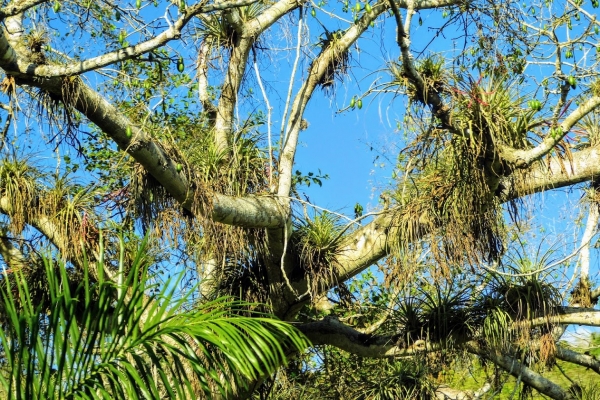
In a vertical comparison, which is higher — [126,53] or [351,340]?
[126,53]

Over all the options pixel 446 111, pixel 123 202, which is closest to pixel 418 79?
pixel 446 111

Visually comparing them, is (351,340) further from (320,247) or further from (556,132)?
(556,132)

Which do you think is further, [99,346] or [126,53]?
[126,53]

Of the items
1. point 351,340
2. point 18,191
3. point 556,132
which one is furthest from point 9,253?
point 556,132

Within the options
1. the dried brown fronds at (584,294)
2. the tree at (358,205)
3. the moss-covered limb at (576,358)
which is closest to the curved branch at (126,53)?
the tree at (358,205)

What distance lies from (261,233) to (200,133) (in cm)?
115

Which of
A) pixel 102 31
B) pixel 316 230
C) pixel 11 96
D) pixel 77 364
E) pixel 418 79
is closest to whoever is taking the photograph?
pixel 77 364

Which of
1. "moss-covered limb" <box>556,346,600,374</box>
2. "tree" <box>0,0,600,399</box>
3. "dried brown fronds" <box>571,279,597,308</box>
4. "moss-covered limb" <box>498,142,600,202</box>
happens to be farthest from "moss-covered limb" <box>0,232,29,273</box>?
"dried brown fronds" <box>571,279,597,308</box>

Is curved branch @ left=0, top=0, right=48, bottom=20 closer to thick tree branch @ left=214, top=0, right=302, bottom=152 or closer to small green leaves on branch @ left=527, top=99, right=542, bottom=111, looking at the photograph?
thick tree branch @ left=214, top=0, right=302, bottom=152

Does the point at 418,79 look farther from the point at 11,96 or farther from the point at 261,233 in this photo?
the point at 11,96

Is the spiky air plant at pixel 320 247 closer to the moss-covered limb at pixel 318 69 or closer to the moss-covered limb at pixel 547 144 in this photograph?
the moss-covered limb at pixel 318 69

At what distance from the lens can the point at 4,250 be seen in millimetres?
8562

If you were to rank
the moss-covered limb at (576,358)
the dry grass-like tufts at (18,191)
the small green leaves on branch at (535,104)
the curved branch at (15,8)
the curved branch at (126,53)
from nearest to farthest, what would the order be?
the curved branch at (15,8), the curved branch at (126,53), the small green leaves on branch at (535,104), the dry grass-like tufts at (18,191), the moss-covered limb at (576,358)

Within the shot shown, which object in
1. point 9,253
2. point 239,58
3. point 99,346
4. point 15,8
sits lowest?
point 99,346
